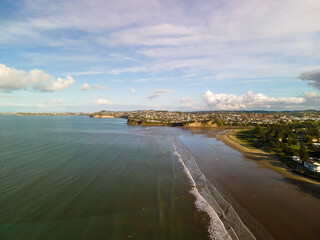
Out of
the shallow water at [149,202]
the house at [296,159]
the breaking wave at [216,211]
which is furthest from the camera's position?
the house at [296,159]

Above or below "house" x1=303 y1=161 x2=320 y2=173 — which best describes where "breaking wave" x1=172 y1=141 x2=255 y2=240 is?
below

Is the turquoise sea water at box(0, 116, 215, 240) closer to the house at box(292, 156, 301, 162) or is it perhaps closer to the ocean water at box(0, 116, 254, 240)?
the ocean water at box(0, 116, 254, 240)

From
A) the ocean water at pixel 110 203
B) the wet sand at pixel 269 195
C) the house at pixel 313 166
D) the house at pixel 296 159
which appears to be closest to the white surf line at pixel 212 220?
the ocean water at pixel 110 203

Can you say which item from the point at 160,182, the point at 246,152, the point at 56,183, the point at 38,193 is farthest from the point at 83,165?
the point at 246,152

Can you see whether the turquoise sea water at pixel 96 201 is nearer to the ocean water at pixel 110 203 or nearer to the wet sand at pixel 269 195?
the ocean water at pixel 110 203

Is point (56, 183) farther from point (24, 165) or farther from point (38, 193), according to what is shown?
point (24, 165)

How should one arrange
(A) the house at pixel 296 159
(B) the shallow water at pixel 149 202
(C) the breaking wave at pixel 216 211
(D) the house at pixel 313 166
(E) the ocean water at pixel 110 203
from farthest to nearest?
(A) the house at pixel 296 159 < (D) the house at pixel 313 166 < (B) the shallow water at pixel 149 202 < (E) the ocean water at pixel 110 203 < (C) the breaking wave at pixel 216 211

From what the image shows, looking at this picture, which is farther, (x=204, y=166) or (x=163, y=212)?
(x=204, y=166)

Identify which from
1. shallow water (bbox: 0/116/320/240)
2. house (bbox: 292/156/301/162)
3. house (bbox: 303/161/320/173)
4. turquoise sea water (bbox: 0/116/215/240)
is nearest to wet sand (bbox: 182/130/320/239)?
shallow water (bbox: 0/116/320/240)
